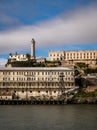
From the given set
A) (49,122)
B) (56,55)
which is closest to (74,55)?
(56,55)

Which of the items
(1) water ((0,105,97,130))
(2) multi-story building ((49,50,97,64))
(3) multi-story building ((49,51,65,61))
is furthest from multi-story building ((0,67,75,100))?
(1) water ((0,105,97,130))

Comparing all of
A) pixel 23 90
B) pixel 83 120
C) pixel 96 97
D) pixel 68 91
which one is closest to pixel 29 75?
pixel 23 90

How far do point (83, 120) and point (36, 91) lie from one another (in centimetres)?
4592

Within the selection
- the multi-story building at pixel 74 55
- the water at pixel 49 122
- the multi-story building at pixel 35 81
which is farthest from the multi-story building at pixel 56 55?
the water at pixel 49 122

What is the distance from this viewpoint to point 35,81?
106 metres

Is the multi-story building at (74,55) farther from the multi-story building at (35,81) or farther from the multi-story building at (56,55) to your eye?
the multi-story building at (35,81)

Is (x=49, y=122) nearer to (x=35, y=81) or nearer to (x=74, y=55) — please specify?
(x=35, y=81)

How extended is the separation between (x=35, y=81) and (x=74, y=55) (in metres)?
39.4

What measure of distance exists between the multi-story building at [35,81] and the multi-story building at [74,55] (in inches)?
1239

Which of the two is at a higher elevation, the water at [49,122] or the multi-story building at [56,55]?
the multi-story building at [56,55]

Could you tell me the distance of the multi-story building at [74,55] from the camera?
139375 millimetres

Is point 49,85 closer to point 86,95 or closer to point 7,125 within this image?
point 86,95

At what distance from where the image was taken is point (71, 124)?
5544 cm

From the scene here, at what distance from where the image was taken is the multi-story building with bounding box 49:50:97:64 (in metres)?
139
